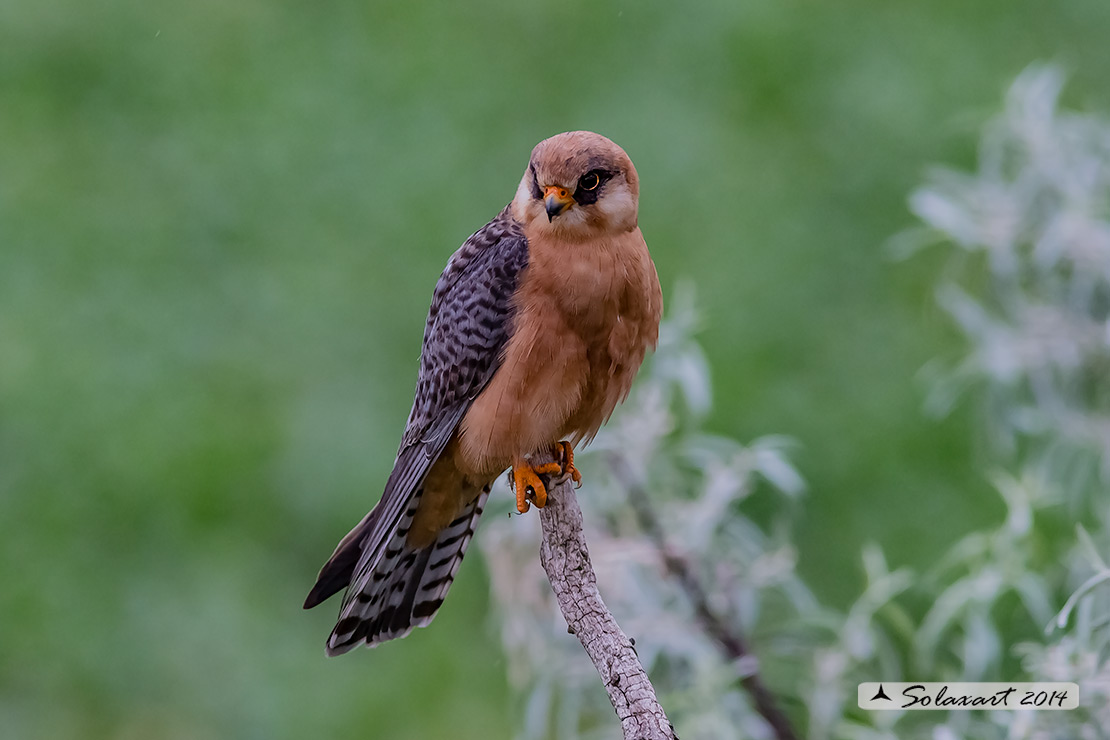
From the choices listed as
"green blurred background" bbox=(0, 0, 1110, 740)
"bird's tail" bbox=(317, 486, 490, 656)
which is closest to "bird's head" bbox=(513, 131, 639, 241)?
"bird's tail" bbox=(317, 486, 490, 656)

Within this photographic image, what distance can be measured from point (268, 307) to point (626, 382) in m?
3.02

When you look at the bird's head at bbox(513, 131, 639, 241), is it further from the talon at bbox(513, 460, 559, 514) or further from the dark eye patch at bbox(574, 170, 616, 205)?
the talon at bbox(513, 460, 559, 514)

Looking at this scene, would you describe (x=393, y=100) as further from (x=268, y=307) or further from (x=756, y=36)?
(x=756, y=36)

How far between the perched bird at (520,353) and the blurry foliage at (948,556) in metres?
0.31

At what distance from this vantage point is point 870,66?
633cm

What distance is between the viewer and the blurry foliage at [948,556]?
9.88 feet

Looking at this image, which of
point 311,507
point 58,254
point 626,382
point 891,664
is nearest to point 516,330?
point 626,382

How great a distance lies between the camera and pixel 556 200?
9.46 feet

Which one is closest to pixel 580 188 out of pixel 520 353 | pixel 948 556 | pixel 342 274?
pixel 520 353

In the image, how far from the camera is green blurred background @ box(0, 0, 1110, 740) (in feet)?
15.7

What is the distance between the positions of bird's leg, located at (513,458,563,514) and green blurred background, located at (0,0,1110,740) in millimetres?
1711

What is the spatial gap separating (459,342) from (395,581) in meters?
0.57

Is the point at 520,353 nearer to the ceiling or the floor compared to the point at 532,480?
nearer to the ceiling

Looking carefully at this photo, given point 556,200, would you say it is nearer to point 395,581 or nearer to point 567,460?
point 567,460
